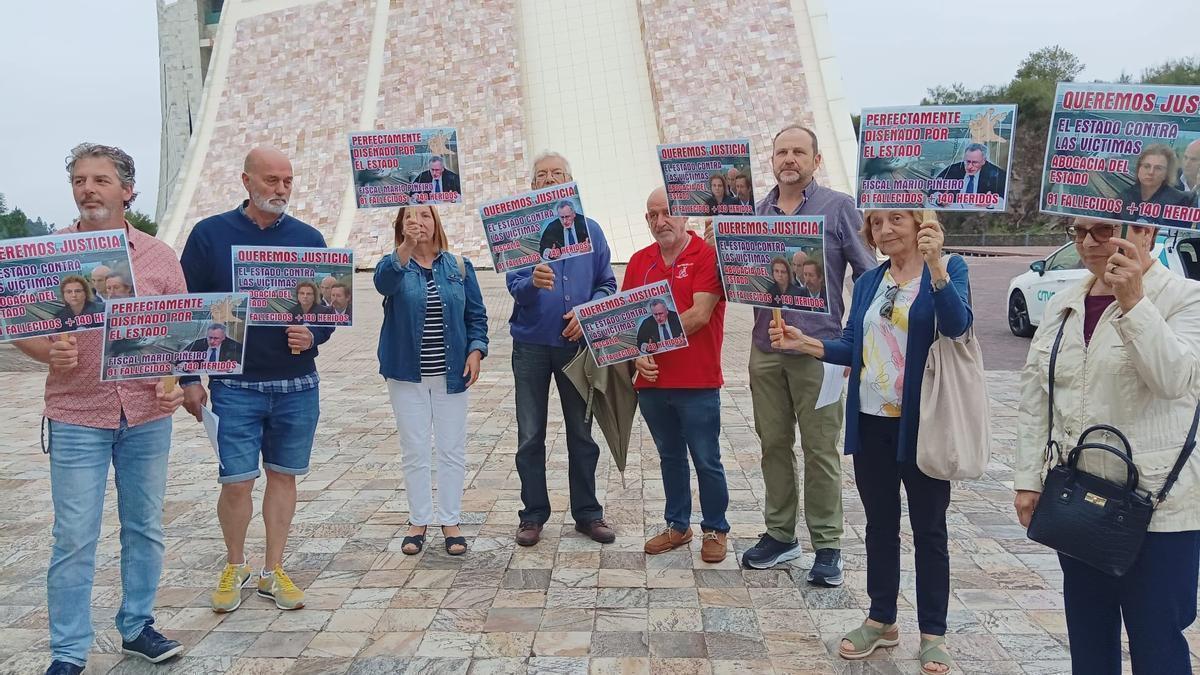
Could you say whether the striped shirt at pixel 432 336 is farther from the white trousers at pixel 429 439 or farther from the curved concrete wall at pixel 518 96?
the curved concrete wall at pixel 518 96

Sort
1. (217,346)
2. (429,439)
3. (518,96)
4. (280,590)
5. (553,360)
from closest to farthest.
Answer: (217,346) → (280,590) → (429,439) → (553,360) → (518,96)

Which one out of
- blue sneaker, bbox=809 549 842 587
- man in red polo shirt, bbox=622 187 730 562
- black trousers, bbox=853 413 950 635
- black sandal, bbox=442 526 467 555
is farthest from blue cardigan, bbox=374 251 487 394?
black trousers, bbox=853 413 950 635

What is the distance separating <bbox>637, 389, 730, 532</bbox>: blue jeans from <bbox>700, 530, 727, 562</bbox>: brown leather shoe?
1.2 inches

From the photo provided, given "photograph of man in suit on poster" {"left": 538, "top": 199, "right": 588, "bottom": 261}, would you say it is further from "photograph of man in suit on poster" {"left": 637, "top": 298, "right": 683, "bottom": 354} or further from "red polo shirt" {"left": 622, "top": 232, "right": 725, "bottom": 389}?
"photograph of man in suit on poster" {"left": 637, "top": 298, "right": 683, "bottom": 354}

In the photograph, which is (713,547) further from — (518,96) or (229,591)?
(518,96)

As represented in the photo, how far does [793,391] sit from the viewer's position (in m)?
3.96

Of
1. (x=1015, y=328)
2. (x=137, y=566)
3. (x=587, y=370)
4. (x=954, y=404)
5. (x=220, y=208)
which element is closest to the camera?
(x=954, y=404)

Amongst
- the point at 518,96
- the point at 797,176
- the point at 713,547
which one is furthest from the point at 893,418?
the point at 518,96

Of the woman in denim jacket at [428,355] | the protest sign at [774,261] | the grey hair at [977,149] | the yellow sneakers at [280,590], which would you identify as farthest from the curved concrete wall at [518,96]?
the grey hair at [977,149]

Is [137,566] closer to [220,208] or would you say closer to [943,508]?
[943,508]

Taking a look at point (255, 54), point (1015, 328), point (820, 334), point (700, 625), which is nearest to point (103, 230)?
point (700, 625)

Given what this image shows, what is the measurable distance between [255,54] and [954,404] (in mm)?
27403

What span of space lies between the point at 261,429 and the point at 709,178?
88.0 inches

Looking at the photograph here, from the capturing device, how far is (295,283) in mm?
3572
